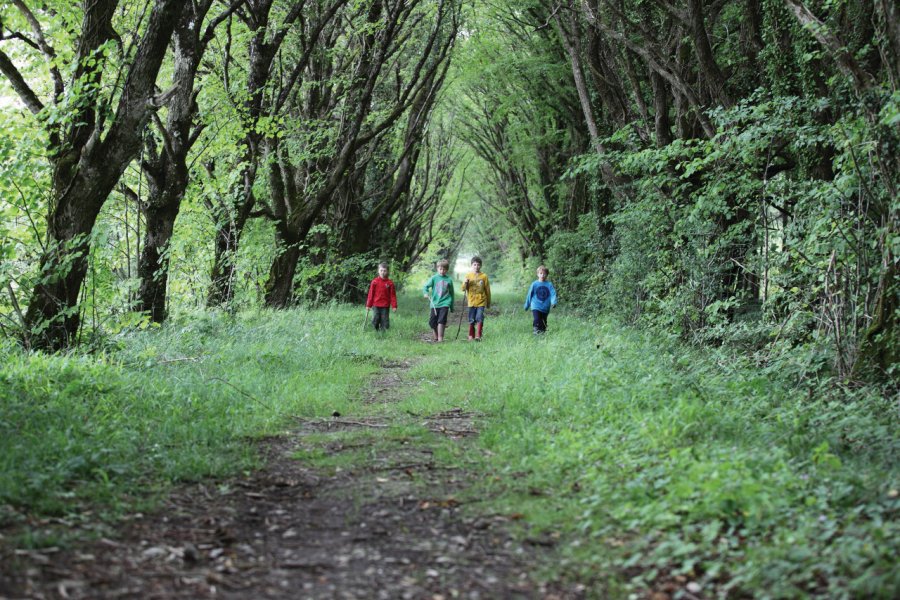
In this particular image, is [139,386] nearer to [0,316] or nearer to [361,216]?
[0,316]

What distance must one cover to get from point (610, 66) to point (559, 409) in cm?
1090

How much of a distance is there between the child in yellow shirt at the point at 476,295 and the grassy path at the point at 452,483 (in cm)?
586

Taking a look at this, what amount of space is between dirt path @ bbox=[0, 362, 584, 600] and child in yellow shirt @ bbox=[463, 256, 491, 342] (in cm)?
880

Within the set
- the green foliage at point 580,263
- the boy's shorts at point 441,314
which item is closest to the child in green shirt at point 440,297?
the boy's shorts at point 441,314

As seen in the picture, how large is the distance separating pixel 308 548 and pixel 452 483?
1.43 m

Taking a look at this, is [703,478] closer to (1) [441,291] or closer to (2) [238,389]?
(2) [238,389]

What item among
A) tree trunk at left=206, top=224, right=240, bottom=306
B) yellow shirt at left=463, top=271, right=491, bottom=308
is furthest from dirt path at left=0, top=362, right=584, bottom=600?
yellow shirt at left=463, top=271, right=491, bottom=308

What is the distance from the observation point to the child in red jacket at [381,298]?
1479 centimetres

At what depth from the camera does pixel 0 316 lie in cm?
789

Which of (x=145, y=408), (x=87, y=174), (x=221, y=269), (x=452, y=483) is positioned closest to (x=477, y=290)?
(x=221, y=269)

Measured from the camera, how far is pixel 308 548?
3908 mm

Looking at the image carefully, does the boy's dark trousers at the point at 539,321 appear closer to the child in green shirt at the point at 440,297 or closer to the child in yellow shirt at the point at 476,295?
the child in yellow shirt at the point at 476,295

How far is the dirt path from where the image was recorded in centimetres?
332

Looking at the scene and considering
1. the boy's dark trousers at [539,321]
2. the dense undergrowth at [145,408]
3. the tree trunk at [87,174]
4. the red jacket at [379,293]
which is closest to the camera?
the dense undergrowth at [145,408]
